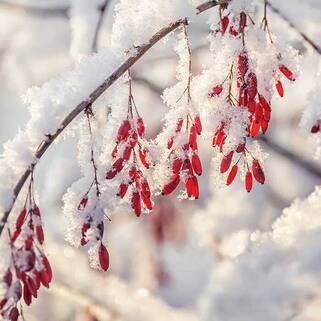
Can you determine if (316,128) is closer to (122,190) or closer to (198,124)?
(198,124)

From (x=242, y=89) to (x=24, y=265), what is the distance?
20.4 inches

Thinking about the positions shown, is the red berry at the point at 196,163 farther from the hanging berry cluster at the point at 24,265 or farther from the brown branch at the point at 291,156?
the brown branch at the point at 291,156

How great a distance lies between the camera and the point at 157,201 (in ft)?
12.2

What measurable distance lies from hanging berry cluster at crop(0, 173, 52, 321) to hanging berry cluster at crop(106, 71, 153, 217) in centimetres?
18

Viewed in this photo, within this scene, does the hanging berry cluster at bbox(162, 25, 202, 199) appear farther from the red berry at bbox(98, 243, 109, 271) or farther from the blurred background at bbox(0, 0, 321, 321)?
the blurred background at bbox(0, 0, 321, 321)

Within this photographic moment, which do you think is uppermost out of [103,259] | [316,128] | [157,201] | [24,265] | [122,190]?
[157,201]

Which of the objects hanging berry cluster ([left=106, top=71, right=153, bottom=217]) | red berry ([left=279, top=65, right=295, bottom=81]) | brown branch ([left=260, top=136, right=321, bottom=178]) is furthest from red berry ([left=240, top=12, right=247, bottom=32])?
brown branch ([left=260, top=136, right=321, bottom=178])

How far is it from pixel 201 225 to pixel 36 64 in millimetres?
1249

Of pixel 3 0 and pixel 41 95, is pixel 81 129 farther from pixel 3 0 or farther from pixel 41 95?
pixel 3 0

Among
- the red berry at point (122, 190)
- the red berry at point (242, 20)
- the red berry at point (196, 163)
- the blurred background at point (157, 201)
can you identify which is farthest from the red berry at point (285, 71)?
the blurred background at point (157, 201)

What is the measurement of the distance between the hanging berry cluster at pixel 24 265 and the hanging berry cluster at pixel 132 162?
0.18 metres

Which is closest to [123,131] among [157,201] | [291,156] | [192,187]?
[192,187]

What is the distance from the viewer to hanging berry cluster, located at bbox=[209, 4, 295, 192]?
4.56 ft

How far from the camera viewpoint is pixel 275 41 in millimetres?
1463
